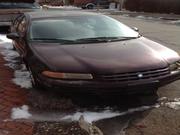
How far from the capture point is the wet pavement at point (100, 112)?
191 inches

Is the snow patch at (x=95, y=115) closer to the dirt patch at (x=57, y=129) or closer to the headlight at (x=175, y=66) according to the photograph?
the dirt patch at (x=57, y=129)

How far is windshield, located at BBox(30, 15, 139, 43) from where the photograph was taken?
668 centimetres

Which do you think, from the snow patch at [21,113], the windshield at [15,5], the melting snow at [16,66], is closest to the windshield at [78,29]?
the melting snow at [16,66]

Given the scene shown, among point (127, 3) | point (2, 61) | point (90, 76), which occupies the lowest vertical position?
point (127, 3)

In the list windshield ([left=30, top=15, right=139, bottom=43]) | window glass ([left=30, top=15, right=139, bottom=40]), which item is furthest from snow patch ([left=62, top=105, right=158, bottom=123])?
window glass ([left=30, top=15, right=139, bottom=40])

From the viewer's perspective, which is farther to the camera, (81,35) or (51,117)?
(81,35)

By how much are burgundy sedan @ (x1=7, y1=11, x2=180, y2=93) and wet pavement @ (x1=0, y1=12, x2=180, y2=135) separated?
0.93 feet

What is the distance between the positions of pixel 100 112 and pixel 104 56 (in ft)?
2.66

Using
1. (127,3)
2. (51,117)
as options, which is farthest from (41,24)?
(127,3)

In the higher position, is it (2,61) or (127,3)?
(2,61)

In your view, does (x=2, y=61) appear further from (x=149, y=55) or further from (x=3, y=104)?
(x=149, y=55)

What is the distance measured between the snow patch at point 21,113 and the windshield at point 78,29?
4.85ft

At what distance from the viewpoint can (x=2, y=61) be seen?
8664 mm

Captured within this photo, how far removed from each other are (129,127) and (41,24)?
2.92 metres
